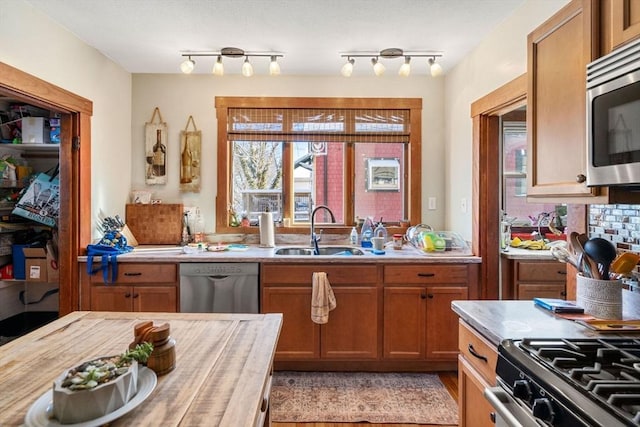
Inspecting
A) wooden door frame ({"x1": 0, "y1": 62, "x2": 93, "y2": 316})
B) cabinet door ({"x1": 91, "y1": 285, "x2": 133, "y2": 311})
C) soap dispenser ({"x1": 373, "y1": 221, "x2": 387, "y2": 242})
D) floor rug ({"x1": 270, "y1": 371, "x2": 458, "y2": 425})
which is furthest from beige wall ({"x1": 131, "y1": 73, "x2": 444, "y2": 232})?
floor rug ({"x1": 270, "y1": 371, "x2": 458, "y2": 425})

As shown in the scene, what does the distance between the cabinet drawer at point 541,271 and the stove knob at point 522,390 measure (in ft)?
6.00

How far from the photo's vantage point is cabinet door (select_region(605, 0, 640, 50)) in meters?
1.09

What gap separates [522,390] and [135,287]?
2539 millimetres

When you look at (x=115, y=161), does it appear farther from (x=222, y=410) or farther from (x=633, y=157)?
(x=633, y=157)

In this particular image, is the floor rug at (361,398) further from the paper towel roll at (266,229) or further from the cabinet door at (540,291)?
the paper towel roll at (266,229)

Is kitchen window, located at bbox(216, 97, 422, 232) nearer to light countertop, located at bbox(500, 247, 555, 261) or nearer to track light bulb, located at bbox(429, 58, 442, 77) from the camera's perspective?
track light bulb, located at bbox(429, 58, 442, 77)

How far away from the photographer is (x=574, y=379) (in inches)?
36.1

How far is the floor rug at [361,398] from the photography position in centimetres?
213

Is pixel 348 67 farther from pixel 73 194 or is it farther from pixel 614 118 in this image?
pixel 73 194

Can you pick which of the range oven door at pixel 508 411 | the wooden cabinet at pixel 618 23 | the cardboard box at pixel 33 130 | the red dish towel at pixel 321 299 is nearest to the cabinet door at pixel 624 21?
the wooden cabinet at pixel 618 23

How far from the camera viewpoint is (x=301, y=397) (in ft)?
7.64

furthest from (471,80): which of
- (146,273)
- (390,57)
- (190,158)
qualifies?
(146,273)

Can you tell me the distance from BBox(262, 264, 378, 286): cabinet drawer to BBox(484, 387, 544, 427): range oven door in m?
1.47

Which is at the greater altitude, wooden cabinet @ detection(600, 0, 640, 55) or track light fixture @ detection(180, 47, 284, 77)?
track light fixture @ detection(180, 47, 284, 77)
